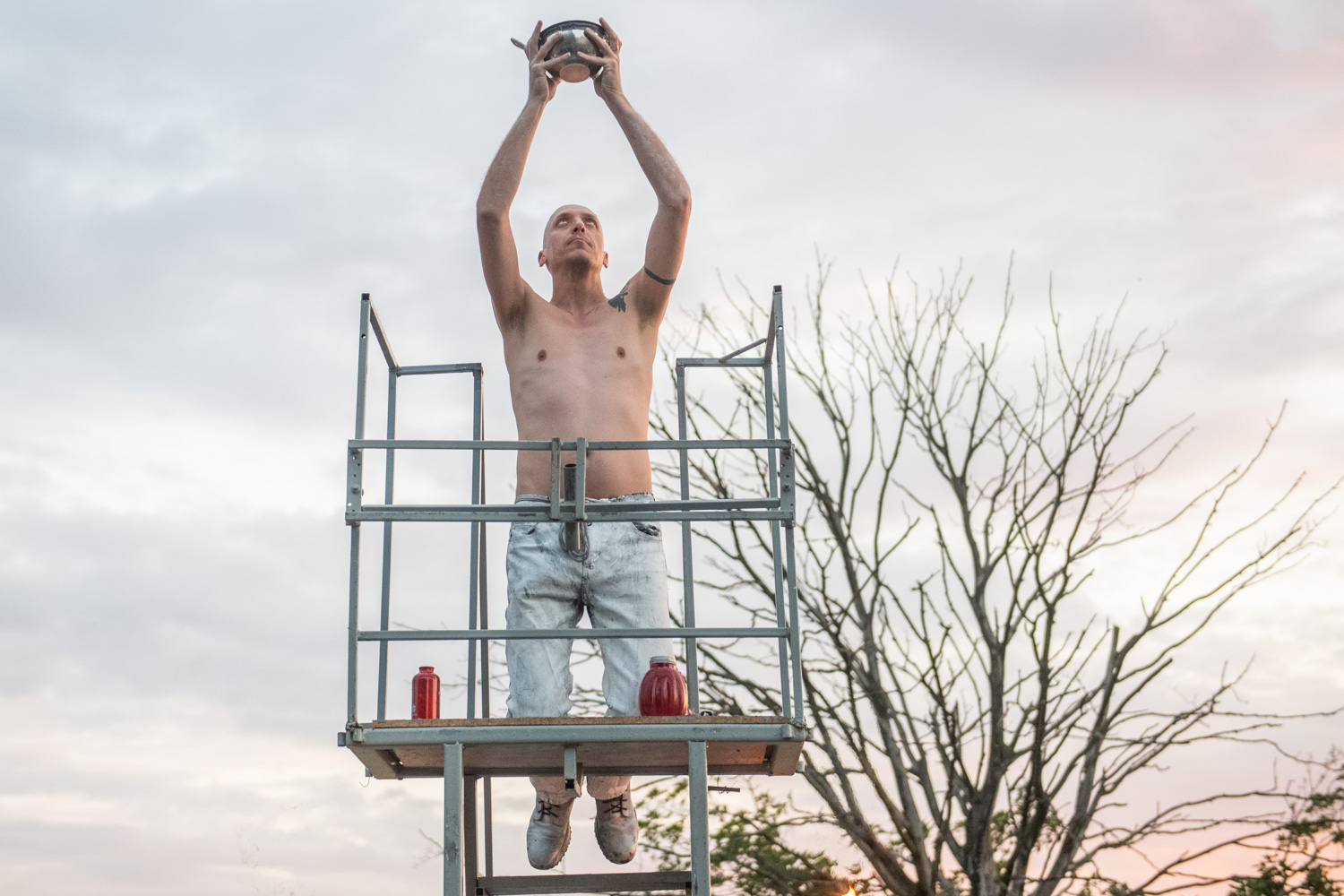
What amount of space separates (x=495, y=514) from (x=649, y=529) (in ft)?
3.68

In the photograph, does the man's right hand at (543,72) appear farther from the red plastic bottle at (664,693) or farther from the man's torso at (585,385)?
the red plastic bottle at (664,693)

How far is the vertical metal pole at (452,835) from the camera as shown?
5289 millimetres

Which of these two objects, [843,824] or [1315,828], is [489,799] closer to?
[843,824]

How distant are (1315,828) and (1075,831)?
216cm

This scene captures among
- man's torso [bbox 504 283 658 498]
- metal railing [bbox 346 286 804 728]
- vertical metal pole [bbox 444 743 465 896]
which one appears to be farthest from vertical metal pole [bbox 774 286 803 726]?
vertical metal pole [bbox 444 743 465 896]

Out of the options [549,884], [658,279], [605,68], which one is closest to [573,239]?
[658,279]

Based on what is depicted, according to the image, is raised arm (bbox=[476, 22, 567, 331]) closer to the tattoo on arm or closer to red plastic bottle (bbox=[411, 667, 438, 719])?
the tattoo on arm

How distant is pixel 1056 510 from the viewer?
14.0 m

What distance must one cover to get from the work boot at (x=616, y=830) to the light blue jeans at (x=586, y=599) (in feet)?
2.21

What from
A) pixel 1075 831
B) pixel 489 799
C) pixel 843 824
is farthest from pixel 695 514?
pixel 1075 831

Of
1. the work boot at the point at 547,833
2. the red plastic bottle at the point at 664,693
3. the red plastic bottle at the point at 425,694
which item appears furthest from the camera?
the work boot at the point at 547,833

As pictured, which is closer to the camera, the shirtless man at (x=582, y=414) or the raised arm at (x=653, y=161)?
the shirtless man at (x=582, y=414)

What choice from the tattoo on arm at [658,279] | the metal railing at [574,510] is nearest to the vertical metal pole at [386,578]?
the metal railing at [574,510]

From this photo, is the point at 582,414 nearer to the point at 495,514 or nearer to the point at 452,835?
the point at 495,514
